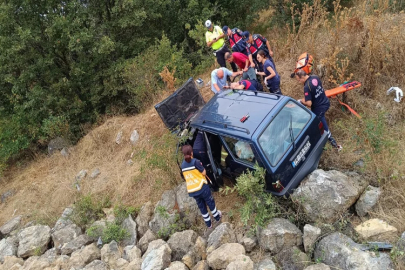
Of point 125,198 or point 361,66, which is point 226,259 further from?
point 361,66

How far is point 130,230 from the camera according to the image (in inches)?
239

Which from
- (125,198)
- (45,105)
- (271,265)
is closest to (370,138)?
(271,265)

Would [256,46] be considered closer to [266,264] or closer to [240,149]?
[240,149]

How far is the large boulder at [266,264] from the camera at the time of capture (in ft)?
13.7

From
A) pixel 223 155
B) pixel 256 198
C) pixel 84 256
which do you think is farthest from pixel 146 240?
pixel 256 198

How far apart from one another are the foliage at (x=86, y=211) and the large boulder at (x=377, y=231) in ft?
16.2

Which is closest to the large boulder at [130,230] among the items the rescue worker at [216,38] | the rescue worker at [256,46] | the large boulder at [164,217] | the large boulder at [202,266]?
the large boulder at [164,217]

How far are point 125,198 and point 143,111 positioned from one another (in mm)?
3699

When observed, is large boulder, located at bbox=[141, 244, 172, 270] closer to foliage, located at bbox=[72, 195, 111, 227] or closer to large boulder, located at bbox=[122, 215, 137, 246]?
A: large boulder, located at bbox=[122, 215, 137, 246]

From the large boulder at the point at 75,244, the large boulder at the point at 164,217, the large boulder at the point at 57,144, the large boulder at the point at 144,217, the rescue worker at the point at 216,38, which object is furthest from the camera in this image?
the large boulder at the point at 57,144

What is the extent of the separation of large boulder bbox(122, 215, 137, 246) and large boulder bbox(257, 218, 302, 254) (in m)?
2.52

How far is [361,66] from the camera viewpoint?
274 inches

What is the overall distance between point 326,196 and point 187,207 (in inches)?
94.8

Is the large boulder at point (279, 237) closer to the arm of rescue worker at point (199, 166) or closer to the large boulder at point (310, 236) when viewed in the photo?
the large boulder at point (310, 236)
